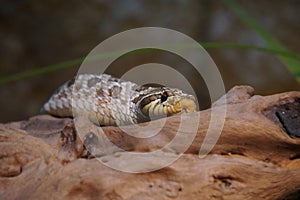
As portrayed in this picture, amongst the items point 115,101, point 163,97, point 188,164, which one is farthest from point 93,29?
point 188,164

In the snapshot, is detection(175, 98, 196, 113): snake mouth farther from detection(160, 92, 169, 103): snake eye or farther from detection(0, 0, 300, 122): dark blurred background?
detection(0, 0, 300, 122): dark blurred background

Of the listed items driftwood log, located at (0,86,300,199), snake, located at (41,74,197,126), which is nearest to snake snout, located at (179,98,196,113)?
snake, located at (41,74,197,126)

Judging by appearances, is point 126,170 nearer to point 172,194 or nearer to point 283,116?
point 172,194

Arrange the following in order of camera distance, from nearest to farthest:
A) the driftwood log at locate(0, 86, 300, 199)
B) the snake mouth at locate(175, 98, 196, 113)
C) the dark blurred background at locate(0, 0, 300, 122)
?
the driftwood log at locate(0, 86, 300, 199) → the snake mouth at locate(175, 98, 196, 113) → the dark blurred background at locate(0, 0, 300, 122)

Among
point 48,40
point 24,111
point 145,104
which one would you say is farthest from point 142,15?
point 145,104

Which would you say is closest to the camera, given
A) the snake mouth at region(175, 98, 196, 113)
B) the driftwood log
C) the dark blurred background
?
the driftwood log

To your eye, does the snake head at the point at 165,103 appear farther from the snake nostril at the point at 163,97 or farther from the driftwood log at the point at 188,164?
the driftwood log at the point at 188,164

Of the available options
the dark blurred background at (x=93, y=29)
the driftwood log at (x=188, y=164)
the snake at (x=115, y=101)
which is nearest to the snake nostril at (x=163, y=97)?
the snake at (x=115, y=101)
